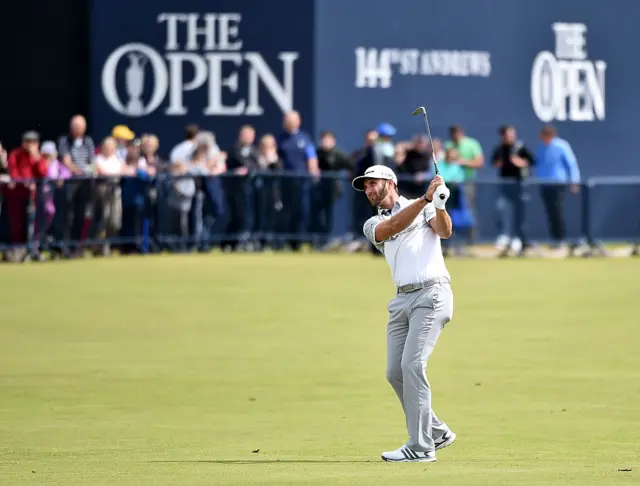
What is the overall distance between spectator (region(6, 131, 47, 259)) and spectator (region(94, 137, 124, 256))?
2.84 ft

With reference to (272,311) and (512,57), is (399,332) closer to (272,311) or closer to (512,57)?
(272,311)

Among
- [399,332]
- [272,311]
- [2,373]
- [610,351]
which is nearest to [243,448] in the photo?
[399,332]

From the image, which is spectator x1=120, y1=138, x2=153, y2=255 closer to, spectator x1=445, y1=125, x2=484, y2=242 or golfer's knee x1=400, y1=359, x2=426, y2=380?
spectator x1=445, y1=125, x2=484, y2=242

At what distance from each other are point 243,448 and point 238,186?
1549cm

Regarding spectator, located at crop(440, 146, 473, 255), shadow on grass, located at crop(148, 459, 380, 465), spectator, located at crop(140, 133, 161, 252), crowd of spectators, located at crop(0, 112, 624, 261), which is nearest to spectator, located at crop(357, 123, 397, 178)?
crowd of spectators, located at crop(0, 112, 624, 261)

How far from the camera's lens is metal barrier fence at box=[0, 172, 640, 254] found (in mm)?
26344

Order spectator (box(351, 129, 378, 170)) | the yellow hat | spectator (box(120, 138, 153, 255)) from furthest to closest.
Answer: the yellow hat < spectator (box(351, 129, 378, 170)) < spectator (box(120, 138, 153, 255))

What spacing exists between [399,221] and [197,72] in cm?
2075

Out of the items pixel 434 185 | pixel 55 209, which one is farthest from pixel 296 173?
pixel 434 185

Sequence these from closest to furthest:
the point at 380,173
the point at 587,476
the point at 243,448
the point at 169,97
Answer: the point at 587,476, the point at 380,173, the point at 243,448, the point at 169,97

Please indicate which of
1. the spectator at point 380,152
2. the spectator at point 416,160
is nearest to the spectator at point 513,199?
the spectator at point 416,160

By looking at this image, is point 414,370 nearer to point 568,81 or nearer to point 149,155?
point 149,155

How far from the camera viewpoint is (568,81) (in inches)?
1280

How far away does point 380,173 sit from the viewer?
1033 cm
